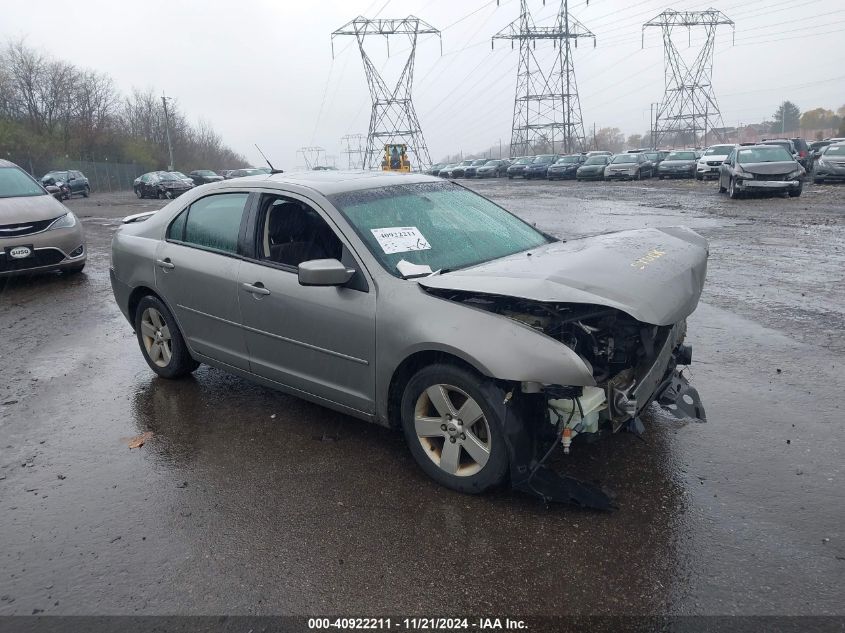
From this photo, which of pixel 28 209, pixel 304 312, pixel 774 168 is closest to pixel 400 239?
pixel 304 312

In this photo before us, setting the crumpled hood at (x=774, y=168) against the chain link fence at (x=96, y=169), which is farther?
the chain link fence at (x=96, y=169)

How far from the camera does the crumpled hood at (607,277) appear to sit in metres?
3.14

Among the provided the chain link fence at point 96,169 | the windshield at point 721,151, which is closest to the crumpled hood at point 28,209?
the windshield at point 721,151

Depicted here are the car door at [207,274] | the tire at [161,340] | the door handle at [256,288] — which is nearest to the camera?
the door handle at [256,288]

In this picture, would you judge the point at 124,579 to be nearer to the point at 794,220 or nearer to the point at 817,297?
the point at 817,297

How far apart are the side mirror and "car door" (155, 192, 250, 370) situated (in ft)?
3.09

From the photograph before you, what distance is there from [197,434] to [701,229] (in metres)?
11.5

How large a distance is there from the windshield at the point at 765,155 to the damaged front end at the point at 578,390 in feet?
60.9

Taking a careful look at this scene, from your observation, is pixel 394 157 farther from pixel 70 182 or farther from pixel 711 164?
pixel 711 164

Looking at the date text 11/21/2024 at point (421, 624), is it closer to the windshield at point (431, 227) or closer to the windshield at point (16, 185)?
the windshield at point (431, 227)

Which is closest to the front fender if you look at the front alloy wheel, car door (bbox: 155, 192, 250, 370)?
the front alloy wheel

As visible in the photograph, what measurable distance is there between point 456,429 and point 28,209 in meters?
8.54

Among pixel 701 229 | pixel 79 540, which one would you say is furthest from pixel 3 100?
pixel 79 540

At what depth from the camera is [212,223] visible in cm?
475
